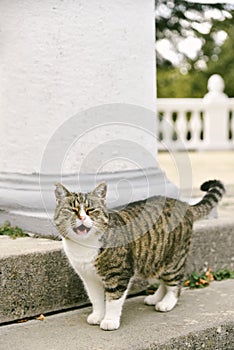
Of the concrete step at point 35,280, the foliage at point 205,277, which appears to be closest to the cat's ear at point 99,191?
the concrete step at point 35,280

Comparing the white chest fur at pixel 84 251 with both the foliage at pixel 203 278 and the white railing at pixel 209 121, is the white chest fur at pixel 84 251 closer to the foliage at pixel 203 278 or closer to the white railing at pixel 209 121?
the foliage at pixel 203 278

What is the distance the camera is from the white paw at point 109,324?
8.25 ft

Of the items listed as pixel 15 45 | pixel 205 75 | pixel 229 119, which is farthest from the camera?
pixel 205 75

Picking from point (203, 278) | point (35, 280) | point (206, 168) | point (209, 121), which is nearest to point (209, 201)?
point (203, 278)

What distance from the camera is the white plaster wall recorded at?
3037 millimetres

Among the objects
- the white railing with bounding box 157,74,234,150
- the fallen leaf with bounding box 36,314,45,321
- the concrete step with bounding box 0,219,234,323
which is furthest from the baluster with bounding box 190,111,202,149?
the fallen leaf with bounding box 36,314,45,321

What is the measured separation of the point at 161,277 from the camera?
2.79 meters

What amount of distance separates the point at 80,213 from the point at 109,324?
17.4 inches

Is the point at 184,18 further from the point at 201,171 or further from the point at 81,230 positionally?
the point at 81,230

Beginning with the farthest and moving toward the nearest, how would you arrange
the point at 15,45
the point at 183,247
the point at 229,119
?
the point at 229,119
the point at 15,45
the point at 183,247

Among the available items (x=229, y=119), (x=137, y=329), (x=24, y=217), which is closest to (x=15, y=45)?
(x=24, y=217)

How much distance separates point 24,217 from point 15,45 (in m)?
0.78

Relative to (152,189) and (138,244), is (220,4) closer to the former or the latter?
(152,189)

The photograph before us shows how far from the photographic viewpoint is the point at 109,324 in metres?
2.51
